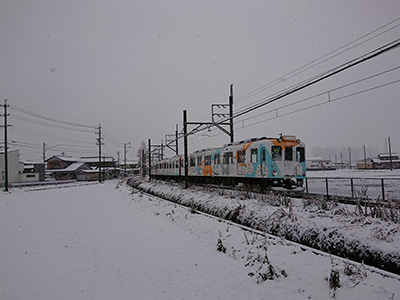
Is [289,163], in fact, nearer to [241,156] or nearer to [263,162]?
[263,162]

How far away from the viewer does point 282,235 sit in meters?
7.72

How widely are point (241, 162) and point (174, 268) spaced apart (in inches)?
475

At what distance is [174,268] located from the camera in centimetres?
600

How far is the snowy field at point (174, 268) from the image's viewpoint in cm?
470

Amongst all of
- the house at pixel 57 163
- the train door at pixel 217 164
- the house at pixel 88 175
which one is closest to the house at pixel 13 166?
the house at pixel 88 175

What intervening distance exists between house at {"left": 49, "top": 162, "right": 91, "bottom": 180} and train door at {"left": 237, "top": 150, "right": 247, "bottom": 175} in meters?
60.2

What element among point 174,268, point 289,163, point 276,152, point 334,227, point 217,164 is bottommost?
point 174,268

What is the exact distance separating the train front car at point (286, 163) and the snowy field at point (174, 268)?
665cm

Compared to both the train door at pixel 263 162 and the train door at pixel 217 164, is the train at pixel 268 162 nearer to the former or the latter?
the train door at pixel 263 162

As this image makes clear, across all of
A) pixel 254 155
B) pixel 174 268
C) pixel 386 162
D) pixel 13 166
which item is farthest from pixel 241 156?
pixel 386 162

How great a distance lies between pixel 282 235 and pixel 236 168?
10616 mm

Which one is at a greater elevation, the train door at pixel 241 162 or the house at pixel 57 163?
the house at pixel 57 163

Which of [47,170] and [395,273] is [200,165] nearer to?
[395,273]

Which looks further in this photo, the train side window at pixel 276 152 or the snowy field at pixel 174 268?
the train side window at pixel 276 152
